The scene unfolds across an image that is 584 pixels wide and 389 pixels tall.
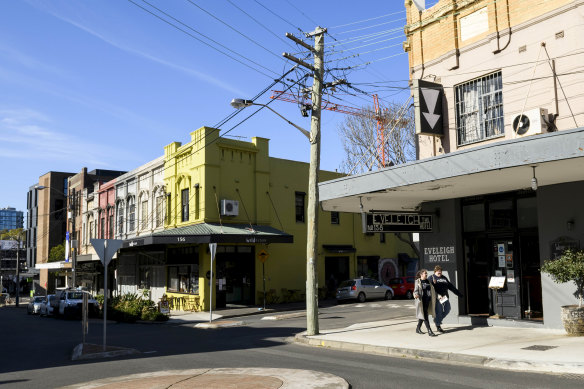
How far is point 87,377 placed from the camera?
9.74 metres

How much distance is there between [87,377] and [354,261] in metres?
26.9

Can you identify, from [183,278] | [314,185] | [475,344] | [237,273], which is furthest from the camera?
[183,278]

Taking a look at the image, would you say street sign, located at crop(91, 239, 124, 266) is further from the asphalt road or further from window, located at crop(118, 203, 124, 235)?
window, located at crop(118, 203, 124, 235)

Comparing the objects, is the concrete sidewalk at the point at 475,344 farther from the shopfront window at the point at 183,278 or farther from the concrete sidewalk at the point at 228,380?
the shopfront window at the point at 183,278

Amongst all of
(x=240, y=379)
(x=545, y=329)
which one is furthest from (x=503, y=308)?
(x=240, y=379)

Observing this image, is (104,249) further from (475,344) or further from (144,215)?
(144,215)

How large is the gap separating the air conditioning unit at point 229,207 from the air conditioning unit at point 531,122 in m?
17.8

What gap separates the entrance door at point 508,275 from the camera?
47.3ft

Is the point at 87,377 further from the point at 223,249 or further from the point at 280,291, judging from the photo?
the point at 280,291

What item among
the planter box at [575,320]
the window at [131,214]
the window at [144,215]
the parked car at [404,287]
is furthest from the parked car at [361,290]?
the planter box at [575,320]

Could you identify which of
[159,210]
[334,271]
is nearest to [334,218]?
[334,271]

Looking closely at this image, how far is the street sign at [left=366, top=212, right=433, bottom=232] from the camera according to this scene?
14883 mm

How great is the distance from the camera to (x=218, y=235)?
26078 mm

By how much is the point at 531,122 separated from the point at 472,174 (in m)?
2.71
